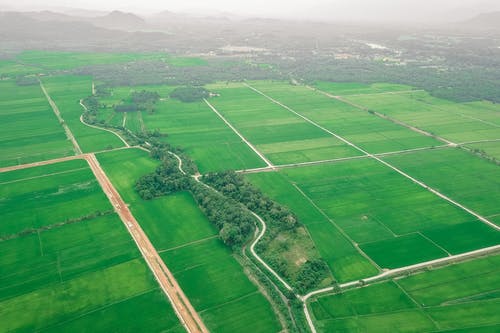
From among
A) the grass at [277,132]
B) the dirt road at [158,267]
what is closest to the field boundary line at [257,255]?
the dirt road at [158,267]

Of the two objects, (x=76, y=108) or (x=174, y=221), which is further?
(x=76, y=108)

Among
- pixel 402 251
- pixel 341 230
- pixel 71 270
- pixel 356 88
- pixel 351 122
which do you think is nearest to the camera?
pixel 71 270

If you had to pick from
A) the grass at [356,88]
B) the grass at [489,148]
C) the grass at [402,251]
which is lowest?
the grass at [402,251]

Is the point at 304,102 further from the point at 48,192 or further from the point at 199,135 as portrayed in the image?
the point at 48,192

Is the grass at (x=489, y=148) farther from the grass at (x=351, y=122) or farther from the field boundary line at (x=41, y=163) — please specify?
the field boundary line at (x=41, y=163)

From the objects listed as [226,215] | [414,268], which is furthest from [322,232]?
[226,215]

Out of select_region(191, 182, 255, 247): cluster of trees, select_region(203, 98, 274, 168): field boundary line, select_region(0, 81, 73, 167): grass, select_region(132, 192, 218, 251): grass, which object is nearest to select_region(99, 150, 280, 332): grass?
select_region(132, 192, 218, 251): grass

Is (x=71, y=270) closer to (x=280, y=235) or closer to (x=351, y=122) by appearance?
(x=280, y=235)
